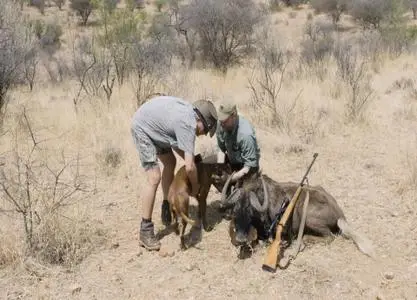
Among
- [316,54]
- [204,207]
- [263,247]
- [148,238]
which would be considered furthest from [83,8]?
[263,247]

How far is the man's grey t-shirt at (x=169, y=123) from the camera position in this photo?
4648 millimetres

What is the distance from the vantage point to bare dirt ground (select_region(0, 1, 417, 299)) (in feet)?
14.6

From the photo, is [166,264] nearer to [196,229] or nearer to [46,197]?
[196,229]

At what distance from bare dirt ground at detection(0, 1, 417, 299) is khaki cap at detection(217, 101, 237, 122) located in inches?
49.8

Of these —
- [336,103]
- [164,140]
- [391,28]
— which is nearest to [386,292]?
[164,140]

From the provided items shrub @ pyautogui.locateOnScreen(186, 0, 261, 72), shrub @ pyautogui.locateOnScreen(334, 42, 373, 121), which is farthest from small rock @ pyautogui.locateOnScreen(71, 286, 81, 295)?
shrub @ pyautogui.locateOnScreen(186, 0, 261, 72)

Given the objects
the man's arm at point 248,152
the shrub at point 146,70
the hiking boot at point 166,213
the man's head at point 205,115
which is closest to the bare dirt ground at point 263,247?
the hiking boot at point 166,213

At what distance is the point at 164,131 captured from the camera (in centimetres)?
490

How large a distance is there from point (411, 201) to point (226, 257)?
2394 mm

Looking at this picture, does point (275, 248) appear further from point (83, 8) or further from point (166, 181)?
point (83, 8)

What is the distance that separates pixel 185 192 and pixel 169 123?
27.1 inches

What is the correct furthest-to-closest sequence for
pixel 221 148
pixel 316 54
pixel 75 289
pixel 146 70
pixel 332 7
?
pixel 332 7 < pixel 316 54 < pixel 146 70 < pixel 221 148 < pixel 75 289

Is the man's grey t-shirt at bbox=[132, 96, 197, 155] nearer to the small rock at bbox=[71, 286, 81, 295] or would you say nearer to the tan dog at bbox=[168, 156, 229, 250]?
the tan dog at bbox=[168, 156, 229, 250]

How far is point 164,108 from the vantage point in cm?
482
